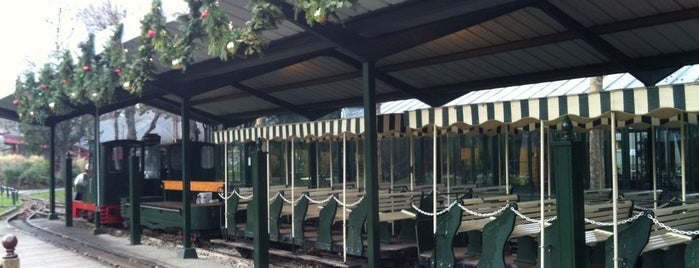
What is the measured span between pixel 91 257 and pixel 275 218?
408 centimetres

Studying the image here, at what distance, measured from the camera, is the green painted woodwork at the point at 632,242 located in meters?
6.19

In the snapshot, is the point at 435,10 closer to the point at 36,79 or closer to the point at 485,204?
the point at 485,204

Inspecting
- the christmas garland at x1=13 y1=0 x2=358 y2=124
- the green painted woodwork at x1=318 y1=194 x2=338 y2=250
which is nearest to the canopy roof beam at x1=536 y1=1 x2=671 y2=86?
the christmas garland at x1=13 y1=0 x2=358 y2=124

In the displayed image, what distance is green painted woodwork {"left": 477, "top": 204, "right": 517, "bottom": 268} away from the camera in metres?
7.15

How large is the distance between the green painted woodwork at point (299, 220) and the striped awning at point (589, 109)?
10.6 feet

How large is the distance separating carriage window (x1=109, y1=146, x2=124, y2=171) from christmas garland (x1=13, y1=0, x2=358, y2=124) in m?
1.71

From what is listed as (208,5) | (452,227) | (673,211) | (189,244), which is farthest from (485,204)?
(189,244)

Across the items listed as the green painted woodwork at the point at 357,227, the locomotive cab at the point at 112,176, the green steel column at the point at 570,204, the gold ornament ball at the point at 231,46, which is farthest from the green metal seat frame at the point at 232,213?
the green steel column at the point at 570,204

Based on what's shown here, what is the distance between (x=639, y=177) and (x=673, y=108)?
7.17 meters

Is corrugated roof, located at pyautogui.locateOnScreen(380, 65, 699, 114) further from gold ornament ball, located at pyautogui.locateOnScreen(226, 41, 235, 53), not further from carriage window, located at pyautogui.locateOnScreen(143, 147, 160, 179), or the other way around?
carriage window, located at pyautogui.locateOnScreen(143, 147, 160, 179)

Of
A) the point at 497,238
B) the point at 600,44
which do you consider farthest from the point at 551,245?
Result: the point at 600,44

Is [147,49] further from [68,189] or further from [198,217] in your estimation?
[68,189]

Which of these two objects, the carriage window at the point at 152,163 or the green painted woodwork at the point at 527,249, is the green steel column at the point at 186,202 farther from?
the green painted woodwork at the point at 527,249

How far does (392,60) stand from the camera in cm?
1172
